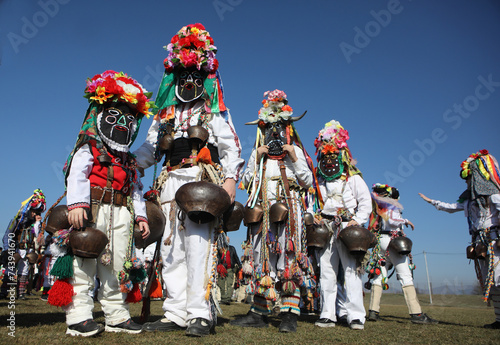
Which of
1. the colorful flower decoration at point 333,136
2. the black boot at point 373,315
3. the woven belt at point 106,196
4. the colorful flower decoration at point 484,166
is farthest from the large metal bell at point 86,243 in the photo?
the colorful flower decoration at point 484,166

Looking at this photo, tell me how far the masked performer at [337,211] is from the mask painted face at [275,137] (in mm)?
836

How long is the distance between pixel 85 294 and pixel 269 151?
9.62 feet

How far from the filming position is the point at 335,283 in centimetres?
490

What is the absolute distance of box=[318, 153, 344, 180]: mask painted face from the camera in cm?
544

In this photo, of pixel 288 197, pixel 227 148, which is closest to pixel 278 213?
pixel 288 197

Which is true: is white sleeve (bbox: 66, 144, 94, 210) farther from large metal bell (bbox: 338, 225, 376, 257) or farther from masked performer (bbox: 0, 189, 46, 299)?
masked performer (bbox: 0, 189, 46, 299)

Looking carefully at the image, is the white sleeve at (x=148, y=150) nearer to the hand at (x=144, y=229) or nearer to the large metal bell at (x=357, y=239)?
the hand at (x=144, y=229)

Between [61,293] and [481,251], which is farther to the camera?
[481,251]

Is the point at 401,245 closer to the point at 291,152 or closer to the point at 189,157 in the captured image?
the point at 291,152

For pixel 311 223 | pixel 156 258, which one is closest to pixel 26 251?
pixel 156 258

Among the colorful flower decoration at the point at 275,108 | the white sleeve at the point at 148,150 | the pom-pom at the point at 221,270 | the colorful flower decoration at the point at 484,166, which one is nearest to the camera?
the white sleeve at the point at 148,150

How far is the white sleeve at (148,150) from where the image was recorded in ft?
13.0

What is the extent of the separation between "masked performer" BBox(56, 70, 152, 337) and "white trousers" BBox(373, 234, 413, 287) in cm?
468

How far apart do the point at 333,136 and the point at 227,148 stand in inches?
102
